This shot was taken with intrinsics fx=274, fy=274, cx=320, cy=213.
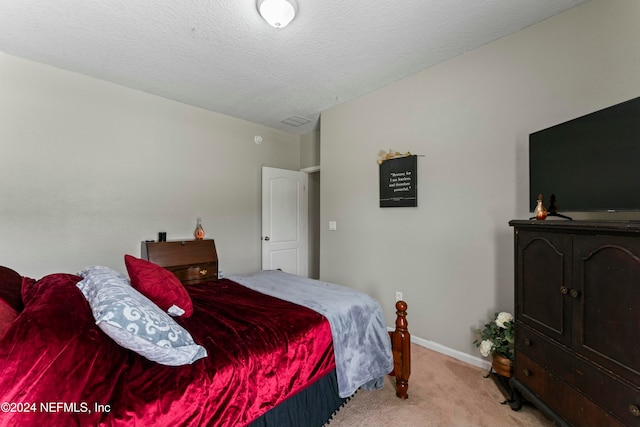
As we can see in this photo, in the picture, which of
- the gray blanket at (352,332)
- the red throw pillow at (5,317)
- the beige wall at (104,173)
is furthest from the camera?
the beige wall at (104,173)

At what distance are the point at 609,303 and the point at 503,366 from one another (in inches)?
38.6

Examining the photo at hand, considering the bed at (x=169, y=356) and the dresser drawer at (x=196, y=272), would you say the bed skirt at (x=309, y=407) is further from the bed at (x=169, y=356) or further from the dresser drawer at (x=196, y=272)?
the dresser drawer at (x=196, y=272)

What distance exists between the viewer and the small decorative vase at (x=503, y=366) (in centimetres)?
187

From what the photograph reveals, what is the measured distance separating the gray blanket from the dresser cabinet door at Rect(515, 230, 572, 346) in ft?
2.88

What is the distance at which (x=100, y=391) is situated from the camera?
895 millimetres

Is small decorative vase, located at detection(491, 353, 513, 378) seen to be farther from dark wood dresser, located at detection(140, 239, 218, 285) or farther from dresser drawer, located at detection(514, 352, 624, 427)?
dark wood dresser, located at detection(140, 239, 218, 285)

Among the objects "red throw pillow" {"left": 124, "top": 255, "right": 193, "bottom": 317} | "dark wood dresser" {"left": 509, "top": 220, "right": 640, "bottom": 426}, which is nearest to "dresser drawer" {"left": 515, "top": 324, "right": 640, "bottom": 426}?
"dark wood dresser" {"left": 509, "top": 220, "right": 640, "bottom": 426}

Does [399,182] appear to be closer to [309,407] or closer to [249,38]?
[249,38]

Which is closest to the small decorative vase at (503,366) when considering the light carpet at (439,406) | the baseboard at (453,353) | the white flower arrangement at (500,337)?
the white flower arrangement at (500,337)

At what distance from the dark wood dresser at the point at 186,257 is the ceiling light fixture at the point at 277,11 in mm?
2416

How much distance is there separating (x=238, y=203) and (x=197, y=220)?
2.03ft

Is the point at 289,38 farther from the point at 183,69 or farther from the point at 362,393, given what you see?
the point at 362,393

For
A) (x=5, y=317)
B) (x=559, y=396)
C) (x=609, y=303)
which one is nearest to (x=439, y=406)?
(x=559, y=396)

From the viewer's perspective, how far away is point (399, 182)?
285cm
